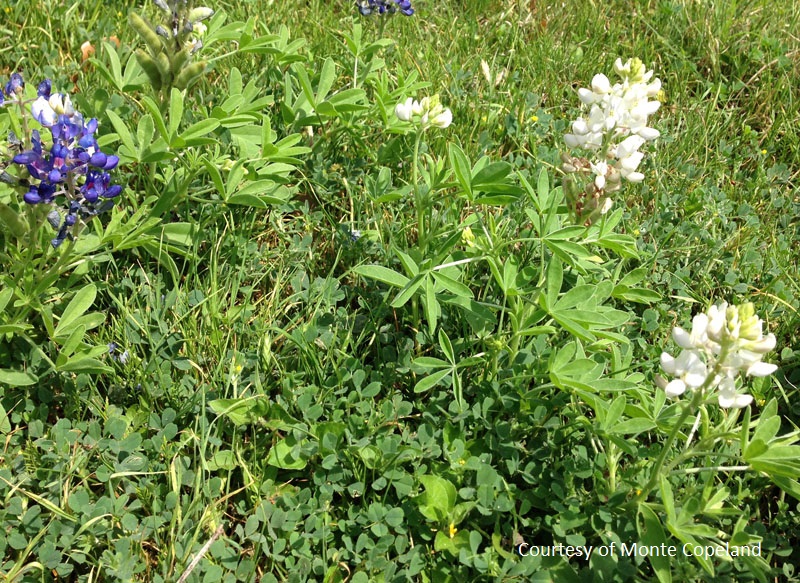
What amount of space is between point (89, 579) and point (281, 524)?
48 cm

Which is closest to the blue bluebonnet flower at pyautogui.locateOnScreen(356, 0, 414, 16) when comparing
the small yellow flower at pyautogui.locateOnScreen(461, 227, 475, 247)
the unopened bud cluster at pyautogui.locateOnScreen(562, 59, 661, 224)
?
the small yellow flower at pyautogui.locateOnScreen(461, 227, 475, 247)

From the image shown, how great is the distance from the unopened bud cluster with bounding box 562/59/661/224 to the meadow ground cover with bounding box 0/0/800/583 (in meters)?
0.01

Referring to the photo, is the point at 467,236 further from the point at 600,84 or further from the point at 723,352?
the point at 723,352

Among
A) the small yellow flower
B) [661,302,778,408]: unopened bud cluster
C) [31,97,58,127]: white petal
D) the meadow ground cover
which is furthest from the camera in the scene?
the small yellow flower

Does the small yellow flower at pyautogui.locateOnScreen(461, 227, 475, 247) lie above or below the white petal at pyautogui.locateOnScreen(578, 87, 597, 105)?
below

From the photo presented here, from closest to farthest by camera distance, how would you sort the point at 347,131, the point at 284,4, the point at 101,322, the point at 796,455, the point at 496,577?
the point at 796,455, the point at 496,577, the point at 101,322, the point at 347,131, the point at 284,4

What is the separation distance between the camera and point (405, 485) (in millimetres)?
2115

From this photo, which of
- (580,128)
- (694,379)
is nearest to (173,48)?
(580,128)

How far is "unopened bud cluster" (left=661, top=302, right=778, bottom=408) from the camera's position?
1647 millimetres

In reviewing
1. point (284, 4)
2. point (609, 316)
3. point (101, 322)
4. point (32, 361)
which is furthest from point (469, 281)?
point (284, 4)

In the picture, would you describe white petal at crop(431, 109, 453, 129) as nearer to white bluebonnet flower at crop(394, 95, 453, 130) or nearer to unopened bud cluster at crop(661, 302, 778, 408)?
white bluebonnet flower at crop(394, 95, 453, 130)

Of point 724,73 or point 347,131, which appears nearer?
point 347,131

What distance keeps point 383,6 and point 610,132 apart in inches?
54.8

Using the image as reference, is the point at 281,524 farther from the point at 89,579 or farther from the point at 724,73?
the point at 724,73
